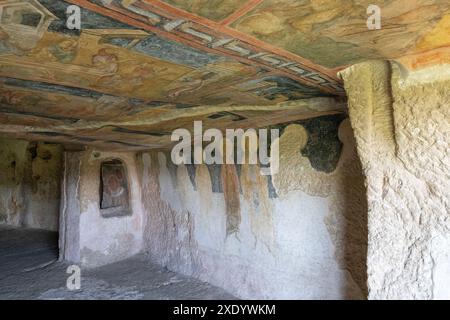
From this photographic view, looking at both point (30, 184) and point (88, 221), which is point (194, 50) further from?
point (30, 184)

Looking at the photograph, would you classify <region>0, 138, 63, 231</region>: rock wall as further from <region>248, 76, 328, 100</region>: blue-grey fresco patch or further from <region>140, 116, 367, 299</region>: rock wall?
<region>248, 76, 328, 100</region>: blue-grey fresco patch

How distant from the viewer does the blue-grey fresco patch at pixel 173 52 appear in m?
1.55

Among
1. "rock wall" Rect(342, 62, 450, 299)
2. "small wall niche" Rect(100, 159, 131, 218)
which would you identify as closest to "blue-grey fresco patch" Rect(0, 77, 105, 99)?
"rock wall" Rect(342, 62, 450, 299)

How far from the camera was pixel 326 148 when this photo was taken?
3082 millimetres

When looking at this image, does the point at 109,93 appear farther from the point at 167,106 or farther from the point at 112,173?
the point at 112,173

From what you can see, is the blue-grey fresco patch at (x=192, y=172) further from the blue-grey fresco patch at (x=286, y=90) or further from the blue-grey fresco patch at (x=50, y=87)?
the blue-grey fresco patch at (x=50, y=87)

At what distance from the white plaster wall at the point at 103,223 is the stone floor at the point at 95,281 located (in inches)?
8.3

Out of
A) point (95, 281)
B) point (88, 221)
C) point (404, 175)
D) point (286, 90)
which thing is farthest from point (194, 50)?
point (88, 221)

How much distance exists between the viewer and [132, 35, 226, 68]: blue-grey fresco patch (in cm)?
155

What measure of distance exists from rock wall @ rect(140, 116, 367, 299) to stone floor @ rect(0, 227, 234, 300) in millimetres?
285

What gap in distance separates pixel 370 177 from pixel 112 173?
4.73 metres

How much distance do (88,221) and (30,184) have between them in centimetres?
405

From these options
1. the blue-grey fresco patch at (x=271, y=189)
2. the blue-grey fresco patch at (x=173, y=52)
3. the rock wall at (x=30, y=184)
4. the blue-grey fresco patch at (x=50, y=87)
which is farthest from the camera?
the rock wall at (x=30, y=184)

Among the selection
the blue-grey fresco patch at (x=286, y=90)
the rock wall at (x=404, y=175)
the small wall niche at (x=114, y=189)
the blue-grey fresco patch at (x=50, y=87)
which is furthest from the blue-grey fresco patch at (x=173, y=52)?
the small wall niche at (x=114, y=189)
